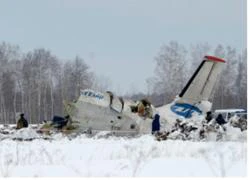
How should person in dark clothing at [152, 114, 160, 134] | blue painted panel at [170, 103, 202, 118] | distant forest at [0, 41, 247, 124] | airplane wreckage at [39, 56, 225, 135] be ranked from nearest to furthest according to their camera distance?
person in dark clothing at [152, 114, 160, 134] → airplane wreckage at [39, 56, 225, 135] → blue painted panel at [170, 103, 202, 118] → distant forest at [0, 41, 247, 124]

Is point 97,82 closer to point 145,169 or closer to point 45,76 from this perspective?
point 45,76

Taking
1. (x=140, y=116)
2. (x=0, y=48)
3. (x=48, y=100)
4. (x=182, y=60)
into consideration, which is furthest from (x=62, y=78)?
(x=140, y=116)

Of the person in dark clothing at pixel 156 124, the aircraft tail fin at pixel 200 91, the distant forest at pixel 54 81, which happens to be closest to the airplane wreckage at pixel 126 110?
the aircraft tail fin at pixel 200 91

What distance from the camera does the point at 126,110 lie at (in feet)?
70.6

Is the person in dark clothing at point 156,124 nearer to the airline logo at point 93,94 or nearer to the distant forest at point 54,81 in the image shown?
the airline logo at point 93,94

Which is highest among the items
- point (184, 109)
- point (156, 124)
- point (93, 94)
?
point (93, 94)

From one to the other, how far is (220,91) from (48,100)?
22.1m

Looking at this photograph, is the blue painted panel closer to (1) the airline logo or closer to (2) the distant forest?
(1) the airline logo

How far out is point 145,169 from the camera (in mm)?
7746

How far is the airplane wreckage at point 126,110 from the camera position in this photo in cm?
2139

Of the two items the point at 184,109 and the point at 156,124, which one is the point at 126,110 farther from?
the point at 184,109

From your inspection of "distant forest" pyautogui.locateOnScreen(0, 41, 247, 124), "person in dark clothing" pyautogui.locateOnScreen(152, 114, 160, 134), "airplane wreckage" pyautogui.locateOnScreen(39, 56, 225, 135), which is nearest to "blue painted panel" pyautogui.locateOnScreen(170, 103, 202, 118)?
"airplane wreckage" pyautogui.locateOnScreen(39, 56, 225, 135)

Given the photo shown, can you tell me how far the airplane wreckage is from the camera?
2139 centimetres

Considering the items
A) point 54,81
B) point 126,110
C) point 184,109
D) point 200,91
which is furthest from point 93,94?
point 54,81
